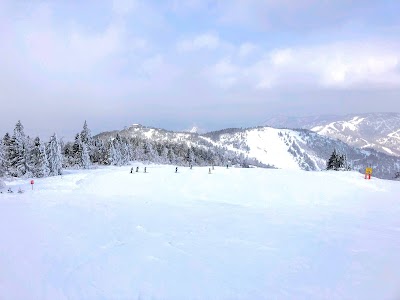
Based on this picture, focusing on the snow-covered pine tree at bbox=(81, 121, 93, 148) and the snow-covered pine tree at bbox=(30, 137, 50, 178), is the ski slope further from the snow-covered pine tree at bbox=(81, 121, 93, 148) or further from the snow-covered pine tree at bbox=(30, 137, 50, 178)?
the snow-covered pine tree at bbox=(81, 121, 93, 148)

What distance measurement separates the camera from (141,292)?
26.1 ft

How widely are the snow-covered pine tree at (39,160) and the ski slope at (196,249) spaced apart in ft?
134

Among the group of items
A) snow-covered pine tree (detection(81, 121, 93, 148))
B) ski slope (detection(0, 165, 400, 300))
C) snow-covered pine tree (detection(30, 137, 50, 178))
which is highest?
snow-covered pine tree (detection(81, 121, 93, 148))

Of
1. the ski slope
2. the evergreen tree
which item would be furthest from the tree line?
the ski slope

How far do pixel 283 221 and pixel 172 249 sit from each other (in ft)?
22.6

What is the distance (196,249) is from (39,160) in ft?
194

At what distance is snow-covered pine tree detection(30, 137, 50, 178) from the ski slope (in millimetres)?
40953

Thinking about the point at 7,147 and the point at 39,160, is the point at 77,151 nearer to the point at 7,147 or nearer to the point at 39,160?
the point at 7,147

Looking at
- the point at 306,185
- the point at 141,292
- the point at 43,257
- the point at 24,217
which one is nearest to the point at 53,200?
the point at 24,217

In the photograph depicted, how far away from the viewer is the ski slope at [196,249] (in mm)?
8164

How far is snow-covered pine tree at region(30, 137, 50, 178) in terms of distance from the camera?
197 ft

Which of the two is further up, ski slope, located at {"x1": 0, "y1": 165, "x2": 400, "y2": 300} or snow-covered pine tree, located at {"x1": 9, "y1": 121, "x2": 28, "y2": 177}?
snow-covered pine tree, located at {"x1": 9, "y1": 121, "x2": 28, "y2": 177}

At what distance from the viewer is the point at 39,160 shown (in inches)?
2437

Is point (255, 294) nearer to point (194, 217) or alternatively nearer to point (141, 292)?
point (141, 292)
